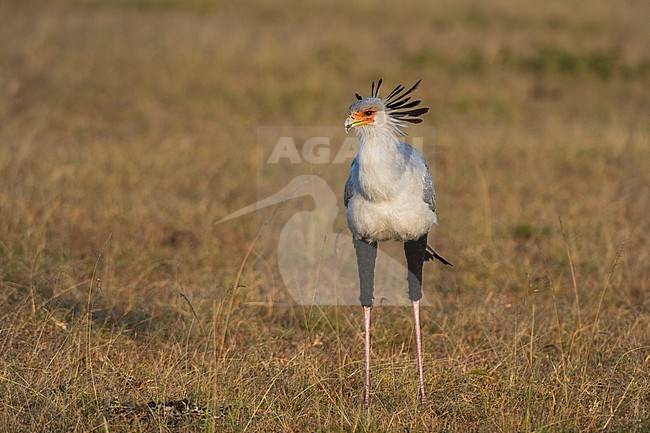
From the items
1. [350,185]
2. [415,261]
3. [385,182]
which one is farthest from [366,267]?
[385,182]

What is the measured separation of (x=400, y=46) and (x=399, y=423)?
11.8m

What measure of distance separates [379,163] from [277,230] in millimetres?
3082

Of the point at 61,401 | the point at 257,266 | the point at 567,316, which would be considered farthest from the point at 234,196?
the point at 61,401

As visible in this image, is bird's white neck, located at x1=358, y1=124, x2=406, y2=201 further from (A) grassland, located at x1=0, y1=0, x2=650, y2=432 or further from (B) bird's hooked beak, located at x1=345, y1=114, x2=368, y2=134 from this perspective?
(A) grassland, located at x1=0, y1=0, x2=650, y2=432

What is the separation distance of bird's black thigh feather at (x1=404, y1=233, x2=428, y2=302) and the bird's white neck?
1.42ft

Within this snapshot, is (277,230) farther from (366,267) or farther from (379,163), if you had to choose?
(379,163)

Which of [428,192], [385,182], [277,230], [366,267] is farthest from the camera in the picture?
[277,230]

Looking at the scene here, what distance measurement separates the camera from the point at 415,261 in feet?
12.2

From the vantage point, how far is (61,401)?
→ 3.16 meters

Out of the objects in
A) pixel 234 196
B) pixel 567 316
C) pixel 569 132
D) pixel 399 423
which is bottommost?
pixel 399 423

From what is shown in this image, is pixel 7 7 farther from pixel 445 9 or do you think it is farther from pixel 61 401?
pixel 61 401

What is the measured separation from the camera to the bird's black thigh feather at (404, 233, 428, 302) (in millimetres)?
3682

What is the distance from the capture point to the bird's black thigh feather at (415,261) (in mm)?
3682

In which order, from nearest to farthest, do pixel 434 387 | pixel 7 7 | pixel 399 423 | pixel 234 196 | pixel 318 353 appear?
pixel 399 423 < pixel 434 387 < pixel 318 353 < pixel 234 196 < pixel 7 7
